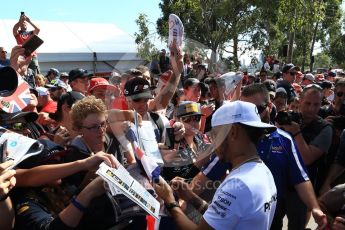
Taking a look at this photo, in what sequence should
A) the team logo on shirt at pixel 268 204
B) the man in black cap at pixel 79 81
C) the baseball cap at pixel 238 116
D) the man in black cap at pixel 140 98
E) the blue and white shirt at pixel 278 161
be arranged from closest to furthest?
1. the team logo on shirt at pixel 268 204
2. the baseball cap at pixel 238 116
3. the blue and white shirt at pixel 278 161
4. the man in black cap at pixel 140 98
5. the man in black cap at pixel 79 81

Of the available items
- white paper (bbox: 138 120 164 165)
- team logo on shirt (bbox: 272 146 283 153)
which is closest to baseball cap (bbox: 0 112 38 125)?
white paper (bbox: 138 120 164 165)

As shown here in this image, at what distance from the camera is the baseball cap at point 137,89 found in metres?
3.48

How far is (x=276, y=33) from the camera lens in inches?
731

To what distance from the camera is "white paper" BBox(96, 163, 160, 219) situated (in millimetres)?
1656

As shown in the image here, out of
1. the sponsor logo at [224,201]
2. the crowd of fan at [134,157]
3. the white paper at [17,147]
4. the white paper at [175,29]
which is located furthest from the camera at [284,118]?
the white paper at [17,147]

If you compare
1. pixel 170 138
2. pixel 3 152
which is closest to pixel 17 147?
pixel 3 152

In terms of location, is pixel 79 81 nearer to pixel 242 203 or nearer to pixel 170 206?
pixel 170 206

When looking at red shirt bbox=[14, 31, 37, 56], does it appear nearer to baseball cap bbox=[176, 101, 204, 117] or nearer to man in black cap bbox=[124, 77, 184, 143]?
man in black cap bbox=[124, 77, 184, 143]

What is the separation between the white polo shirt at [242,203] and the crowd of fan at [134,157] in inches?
0.9

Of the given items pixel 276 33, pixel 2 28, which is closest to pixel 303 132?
pixel 276 33

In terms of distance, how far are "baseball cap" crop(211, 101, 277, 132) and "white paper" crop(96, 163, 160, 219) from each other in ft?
2.07

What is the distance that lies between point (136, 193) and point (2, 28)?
1886 cm

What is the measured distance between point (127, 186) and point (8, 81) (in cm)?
93

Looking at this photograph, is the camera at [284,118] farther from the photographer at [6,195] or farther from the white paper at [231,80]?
the photographer at [6,195]
